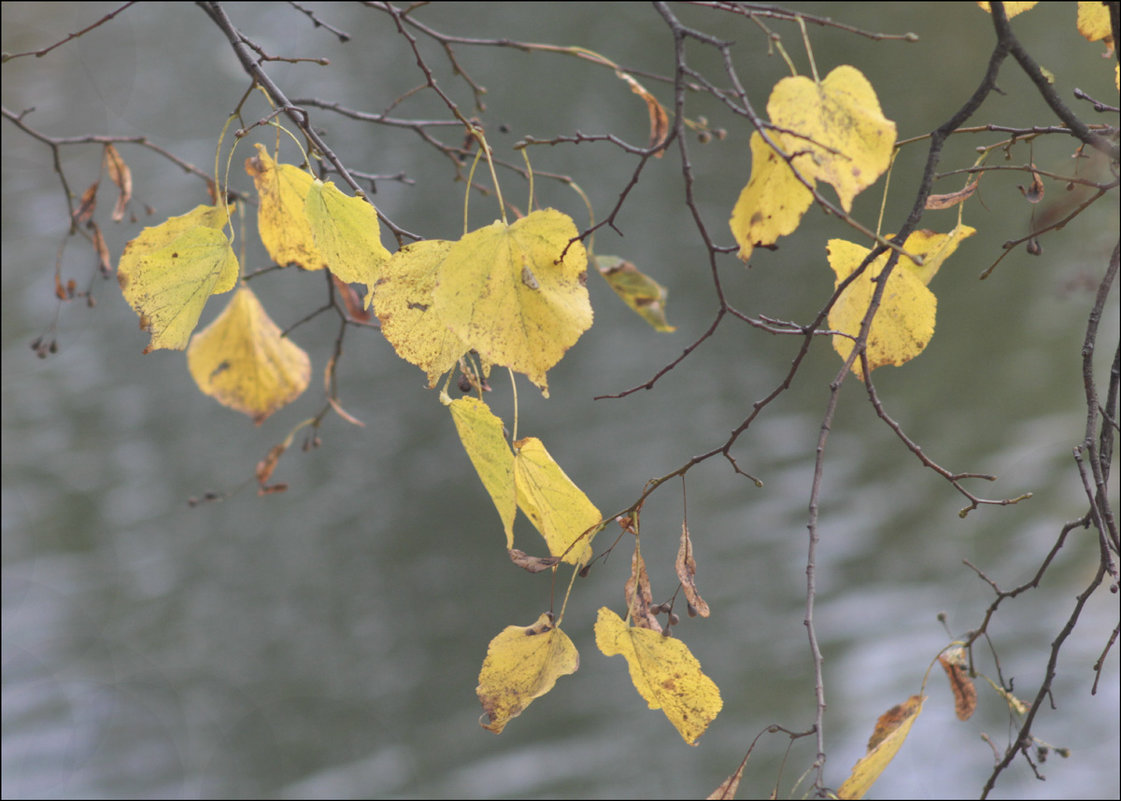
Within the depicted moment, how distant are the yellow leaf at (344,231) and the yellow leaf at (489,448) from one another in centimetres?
8

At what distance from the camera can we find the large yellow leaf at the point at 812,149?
39cm

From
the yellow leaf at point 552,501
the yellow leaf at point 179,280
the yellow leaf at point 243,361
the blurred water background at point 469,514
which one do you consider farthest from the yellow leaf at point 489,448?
the blurred water background at point 469,514

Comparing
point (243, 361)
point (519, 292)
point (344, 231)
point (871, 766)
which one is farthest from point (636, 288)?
point (243, 361)

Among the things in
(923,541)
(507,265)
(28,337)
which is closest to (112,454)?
(28,337)

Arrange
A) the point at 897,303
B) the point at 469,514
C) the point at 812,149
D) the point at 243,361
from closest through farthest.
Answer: the point at 812,149, the point at 897,303, the point at 243,361, the point at 469,514

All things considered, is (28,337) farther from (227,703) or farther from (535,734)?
(535,734)

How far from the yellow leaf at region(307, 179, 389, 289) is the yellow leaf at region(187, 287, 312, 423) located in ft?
0.85

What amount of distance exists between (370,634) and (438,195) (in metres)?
1.43

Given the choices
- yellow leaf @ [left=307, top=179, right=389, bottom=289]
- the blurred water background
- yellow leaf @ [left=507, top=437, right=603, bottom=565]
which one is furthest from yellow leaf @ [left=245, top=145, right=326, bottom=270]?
the blurred water background

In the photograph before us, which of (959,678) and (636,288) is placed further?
(959,678)

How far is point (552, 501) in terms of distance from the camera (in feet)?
1.53

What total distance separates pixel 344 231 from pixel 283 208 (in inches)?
3.7

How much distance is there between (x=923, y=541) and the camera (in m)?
2.41

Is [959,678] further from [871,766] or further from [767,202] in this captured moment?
[767,202]
